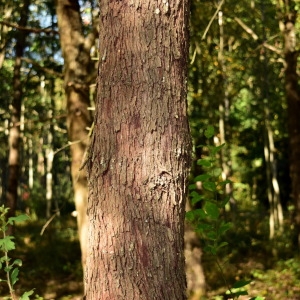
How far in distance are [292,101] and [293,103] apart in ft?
0.16

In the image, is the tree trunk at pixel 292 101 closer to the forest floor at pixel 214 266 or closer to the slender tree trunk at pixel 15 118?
the forest floor at pixel 214 266

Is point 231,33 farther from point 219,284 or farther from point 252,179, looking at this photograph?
point 252,179

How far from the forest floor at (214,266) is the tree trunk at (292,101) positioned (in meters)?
A: 1.41

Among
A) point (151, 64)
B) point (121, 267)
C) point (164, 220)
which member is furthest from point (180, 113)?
point (121, 267)

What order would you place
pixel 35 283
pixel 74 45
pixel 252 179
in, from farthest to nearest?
pixel 252 179, pixel 35 283, pixel 74 45

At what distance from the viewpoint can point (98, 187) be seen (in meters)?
2.20

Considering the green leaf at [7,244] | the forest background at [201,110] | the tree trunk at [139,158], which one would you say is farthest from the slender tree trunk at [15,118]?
the tree trunk at [139,158]

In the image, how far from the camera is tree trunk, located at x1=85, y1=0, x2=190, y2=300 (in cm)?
210

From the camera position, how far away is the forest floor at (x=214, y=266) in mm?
10516

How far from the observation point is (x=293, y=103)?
1166 centimetres

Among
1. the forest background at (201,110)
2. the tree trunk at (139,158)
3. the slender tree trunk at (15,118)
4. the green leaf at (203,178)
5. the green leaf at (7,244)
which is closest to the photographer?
the tree trunk at (139,158)

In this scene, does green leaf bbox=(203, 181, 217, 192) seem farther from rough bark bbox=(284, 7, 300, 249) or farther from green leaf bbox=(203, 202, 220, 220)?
rough bark bbox=(284, 7, 300, 249)

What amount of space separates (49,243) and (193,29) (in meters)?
7.19

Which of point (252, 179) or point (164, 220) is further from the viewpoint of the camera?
point (252, 179)
